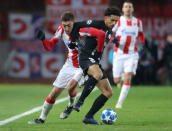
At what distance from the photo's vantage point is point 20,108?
12.1m

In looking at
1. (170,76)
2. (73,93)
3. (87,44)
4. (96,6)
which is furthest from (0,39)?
(87,44)

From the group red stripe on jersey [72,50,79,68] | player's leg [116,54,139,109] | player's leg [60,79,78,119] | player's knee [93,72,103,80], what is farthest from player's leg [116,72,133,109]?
player's knee [93,72,103,80]

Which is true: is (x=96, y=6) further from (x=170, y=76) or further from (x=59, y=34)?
(x=59, y=34)

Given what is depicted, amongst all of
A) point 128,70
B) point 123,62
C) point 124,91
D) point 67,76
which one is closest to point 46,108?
point 67,76

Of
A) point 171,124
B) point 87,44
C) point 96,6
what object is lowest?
point 96,6

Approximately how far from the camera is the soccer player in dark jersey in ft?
30.0

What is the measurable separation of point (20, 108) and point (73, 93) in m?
1.71

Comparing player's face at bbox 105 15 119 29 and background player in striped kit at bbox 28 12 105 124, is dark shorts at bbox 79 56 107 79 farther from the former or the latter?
player's face at bbox 105 15 119 29

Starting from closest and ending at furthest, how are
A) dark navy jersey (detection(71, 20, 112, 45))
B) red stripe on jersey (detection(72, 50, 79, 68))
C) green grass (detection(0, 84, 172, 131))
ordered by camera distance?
1. green grass (detection(0, 84, 172, 131))
2. dark navy jersey (detection(71, 20, 112, 45))
3. red stripe on jersey (detection(72, 50, 79, 68))

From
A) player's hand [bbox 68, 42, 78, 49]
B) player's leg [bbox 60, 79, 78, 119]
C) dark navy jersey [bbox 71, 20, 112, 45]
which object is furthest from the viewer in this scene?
player's leg [bbox 60, 79, 78, 119]

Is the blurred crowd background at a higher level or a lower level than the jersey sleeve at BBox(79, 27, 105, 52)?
lower

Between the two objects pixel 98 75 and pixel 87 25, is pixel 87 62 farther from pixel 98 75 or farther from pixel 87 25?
pixel 87 25

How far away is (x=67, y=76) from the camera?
32.8 feet

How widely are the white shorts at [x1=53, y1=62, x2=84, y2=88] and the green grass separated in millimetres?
575
